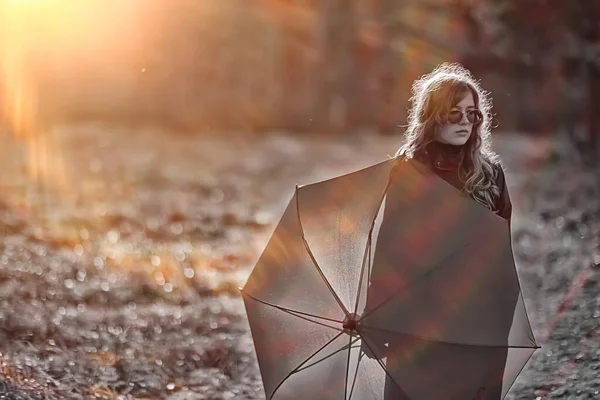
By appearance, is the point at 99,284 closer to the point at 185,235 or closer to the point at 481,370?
the point at 185,235

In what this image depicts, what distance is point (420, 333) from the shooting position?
3.34 meters

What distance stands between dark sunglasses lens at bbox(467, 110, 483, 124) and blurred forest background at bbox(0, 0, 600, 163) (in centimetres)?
1415

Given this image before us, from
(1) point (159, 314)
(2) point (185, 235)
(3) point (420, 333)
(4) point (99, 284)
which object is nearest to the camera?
(3) point (420, 333)

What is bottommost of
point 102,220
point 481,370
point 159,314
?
point 481,370

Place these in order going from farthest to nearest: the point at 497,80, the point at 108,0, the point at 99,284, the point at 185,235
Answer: the point at 108,0 → the point at 497,80 → the point at 185,235 → the point at 99,284

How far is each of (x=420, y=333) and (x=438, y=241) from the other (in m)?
0.31

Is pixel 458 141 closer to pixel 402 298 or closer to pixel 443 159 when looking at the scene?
pixel 443 159

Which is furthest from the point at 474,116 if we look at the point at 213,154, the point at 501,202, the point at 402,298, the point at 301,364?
the point at 213,154

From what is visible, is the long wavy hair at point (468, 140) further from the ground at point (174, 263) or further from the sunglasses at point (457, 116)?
the ground at point (174, 263)

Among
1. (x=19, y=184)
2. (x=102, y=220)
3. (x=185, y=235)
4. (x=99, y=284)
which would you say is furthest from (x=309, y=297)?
(x=19, y=184)

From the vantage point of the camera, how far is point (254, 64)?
78.1 ft

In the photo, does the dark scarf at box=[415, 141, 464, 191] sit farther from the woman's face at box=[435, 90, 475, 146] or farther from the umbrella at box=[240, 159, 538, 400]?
the umbrella at box=[240, 159, 538, 400]

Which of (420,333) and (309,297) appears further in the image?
(309,297)

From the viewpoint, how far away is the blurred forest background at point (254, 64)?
62.2 ft
